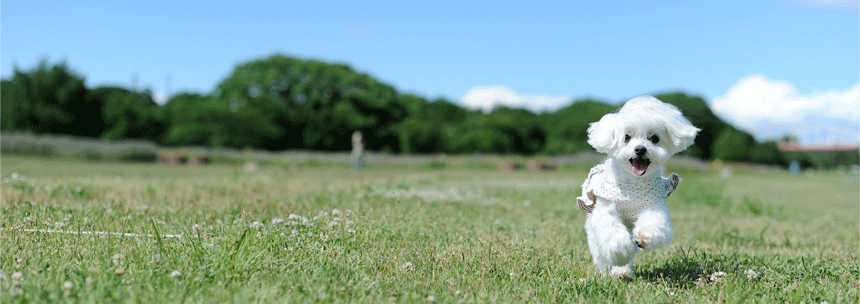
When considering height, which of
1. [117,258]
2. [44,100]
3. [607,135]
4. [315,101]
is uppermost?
[315,101]

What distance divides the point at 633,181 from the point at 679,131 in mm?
485

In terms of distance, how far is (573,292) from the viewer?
12.2 ft

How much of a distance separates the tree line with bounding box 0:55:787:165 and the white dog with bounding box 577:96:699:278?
4968 centimetres

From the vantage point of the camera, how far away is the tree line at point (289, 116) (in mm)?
56594

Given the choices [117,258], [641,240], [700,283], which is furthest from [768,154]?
[117,258]

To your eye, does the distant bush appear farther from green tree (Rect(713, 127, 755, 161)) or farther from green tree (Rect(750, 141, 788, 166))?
green tree (Rect(750, 141, 788, 166))

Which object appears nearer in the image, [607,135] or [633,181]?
[607,135]

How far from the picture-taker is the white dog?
4.26 m

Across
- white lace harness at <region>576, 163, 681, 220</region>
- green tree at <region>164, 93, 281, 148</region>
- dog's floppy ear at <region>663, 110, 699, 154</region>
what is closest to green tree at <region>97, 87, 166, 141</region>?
green tree at <region>164, 93, 281, 148</region>

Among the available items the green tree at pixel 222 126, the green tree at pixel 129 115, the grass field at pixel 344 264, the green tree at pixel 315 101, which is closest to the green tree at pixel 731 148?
the green tree at pixel 315 101

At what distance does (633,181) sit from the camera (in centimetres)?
445

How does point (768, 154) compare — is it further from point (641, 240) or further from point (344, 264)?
point (344, 264)

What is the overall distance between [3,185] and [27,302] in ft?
23.1

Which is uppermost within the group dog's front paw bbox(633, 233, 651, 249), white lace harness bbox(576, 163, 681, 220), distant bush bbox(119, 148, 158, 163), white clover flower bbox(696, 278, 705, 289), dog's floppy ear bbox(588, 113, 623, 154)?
dog's floppy ear bbox(588, 113, 623, 154)
